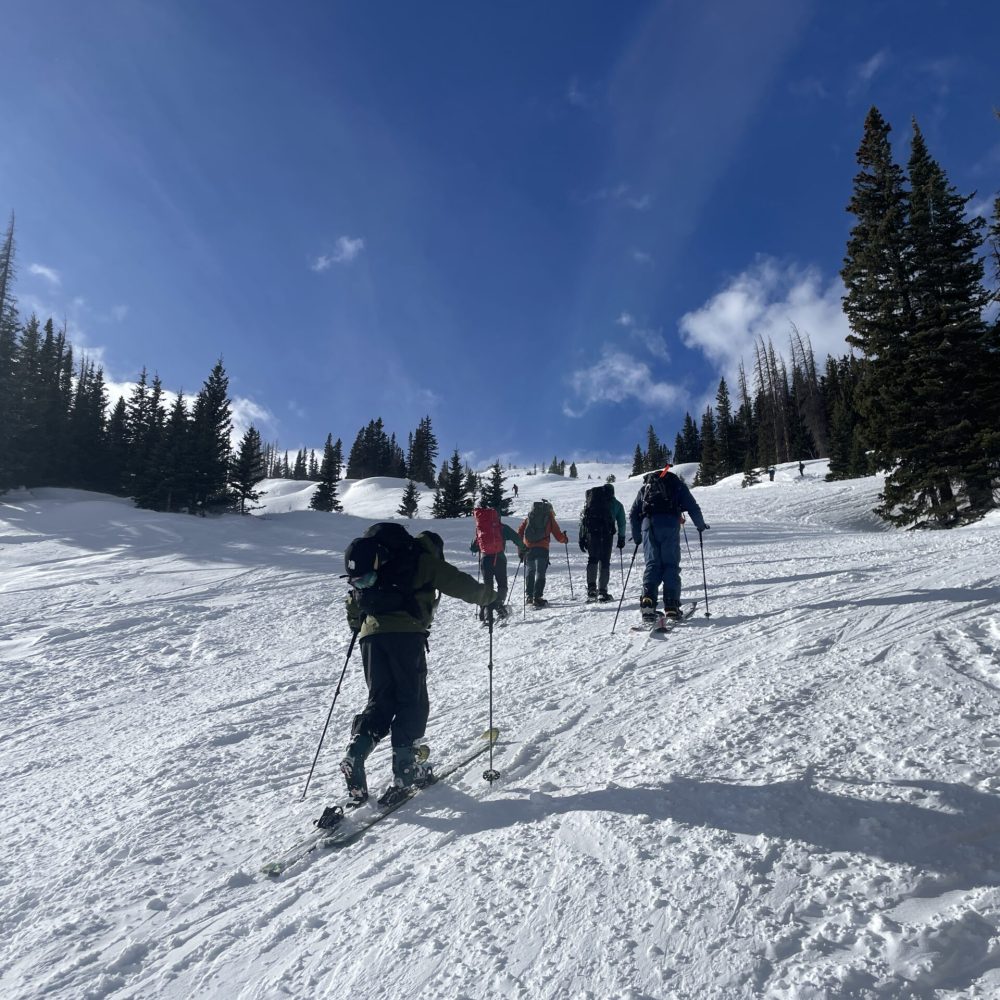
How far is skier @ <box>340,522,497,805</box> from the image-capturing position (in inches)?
142

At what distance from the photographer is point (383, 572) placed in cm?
377

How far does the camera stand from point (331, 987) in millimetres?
2086

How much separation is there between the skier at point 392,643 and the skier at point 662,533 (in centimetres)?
376

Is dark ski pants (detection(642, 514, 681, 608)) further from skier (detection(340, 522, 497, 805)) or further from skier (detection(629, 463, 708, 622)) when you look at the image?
skier (detection(340, 522, 497, 805))

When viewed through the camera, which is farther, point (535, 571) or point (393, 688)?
point (535, 571)

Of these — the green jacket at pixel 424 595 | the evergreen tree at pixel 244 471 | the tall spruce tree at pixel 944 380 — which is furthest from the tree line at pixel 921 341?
the evergreen tree at pixel 244 471

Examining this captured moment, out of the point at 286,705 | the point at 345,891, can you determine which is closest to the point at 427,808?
the point at 345,891

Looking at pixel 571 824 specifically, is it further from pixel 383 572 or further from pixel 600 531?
pixel 600 531

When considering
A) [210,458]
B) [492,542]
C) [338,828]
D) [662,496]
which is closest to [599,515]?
[492,542]

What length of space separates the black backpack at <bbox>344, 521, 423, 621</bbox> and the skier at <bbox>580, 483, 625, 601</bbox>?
234 inches

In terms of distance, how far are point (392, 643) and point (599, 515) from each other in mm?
6275

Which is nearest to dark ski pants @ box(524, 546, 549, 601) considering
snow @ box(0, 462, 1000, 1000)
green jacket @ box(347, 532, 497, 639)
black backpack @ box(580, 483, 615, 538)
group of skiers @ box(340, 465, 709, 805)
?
black backpack @ box(580, 483, 615, 538)

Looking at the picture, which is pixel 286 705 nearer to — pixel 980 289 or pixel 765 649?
pixel 765 649

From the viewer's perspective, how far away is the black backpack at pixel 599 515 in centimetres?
947
